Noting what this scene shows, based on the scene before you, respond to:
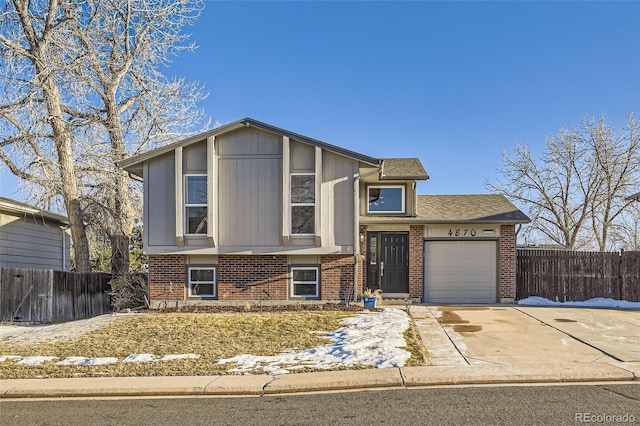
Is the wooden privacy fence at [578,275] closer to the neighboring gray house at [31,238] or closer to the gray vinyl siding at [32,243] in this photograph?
the neighboring gray house at [31,238]

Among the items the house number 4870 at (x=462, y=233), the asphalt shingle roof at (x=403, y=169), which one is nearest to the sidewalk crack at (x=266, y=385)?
the asphalt shingle roof at (x=403, y=169)

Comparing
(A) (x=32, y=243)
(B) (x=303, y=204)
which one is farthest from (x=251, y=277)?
(A) (x=32, y=243)

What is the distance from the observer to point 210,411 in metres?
5.75

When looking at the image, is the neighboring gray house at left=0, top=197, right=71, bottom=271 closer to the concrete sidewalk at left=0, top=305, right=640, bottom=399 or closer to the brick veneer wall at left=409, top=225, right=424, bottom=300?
the concrete sidewalk at left=0, top=305, right=640, bottom=399

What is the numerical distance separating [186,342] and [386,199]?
8.49 metres

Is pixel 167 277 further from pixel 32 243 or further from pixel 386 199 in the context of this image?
pixel 32 243

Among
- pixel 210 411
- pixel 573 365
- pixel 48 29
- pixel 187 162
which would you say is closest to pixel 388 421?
pixel 210 411

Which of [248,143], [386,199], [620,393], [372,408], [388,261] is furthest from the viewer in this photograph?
[386,199]

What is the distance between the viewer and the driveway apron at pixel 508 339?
779cm

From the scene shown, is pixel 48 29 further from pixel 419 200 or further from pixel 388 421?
pixel 388 421

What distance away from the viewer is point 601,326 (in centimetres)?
1047

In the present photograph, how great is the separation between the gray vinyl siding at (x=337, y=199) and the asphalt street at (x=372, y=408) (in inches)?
281

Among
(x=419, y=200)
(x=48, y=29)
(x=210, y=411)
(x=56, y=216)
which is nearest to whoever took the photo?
(x=210, y=411)

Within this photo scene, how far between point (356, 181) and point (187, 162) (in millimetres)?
4896
